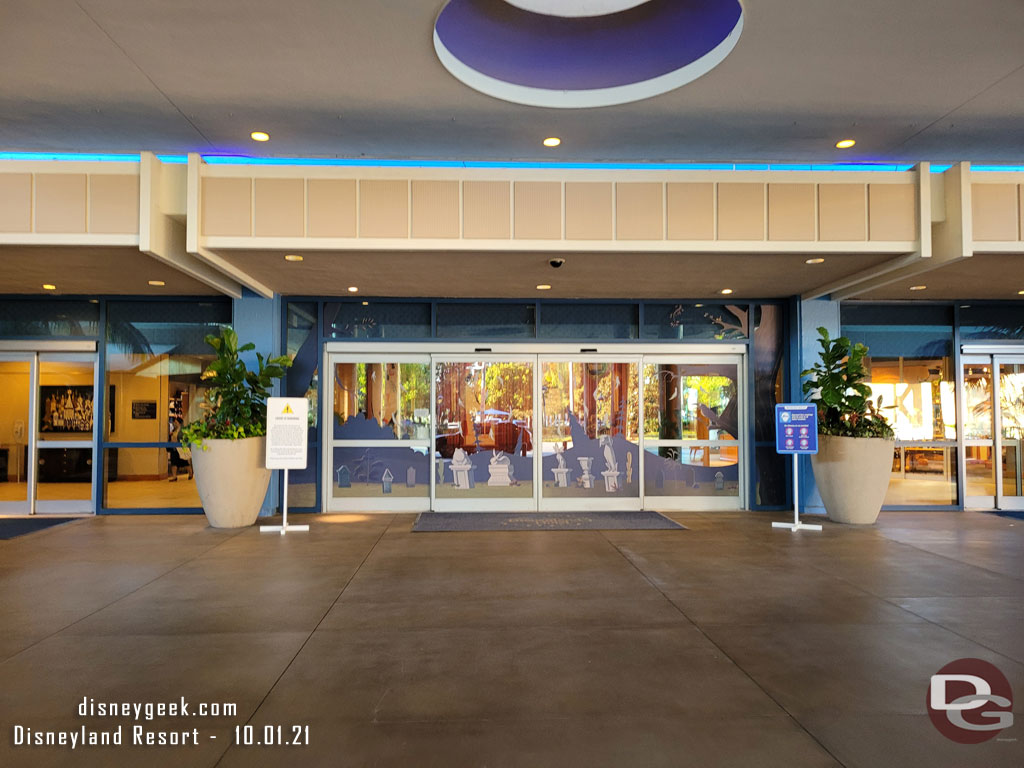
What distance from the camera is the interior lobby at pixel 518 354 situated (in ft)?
11.2

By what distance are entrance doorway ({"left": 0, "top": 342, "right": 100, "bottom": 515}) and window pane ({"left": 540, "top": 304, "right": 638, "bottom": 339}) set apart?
647 centimetres

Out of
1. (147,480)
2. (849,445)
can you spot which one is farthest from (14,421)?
(849,445)

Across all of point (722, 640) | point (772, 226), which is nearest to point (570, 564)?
point (722, 640)

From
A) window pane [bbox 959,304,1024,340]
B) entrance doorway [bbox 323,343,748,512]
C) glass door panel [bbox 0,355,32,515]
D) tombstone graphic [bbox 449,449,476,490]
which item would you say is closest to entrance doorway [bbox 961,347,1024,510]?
window pane [bbox 959,304,1024,340]

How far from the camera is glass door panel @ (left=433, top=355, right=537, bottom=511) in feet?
29.6

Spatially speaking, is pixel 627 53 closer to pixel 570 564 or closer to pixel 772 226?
pixel 772 226

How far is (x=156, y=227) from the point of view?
6363mm

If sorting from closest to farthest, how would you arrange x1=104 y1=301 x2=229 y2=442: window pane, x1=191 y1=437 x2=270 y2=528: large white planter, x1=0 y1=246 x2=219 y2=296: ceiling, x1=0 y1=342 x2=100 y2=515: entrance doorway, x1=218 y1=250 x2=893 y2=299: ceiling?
1. x1=0 y1=246 x2=219 y2=296: ceiling
2. x1=218 y1=250 x2=893 y2=299: ceiling
3. x1=191 y1=437 x2=270 y2=528: large white planter
4. x1=0 y1=342 x2=100 y2=515: entrance doorway
5. x1=104 y1=301 x2=229 y2=442: window pane

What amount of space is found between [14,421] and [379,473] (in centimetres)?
530

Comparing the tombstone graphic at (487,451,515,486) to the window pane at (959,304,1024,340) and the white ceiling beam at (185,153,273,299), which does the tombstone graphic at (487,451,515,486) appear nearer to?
the white ceiling beam at (185,153,273,299)

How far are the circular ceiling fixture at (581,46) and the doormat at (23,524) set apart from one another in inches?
285

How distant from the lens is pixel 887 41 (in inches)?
200

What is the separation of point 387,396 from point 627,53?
536cm

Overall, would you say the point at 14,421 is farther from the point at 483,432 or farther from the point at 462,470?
the point at 483,432
